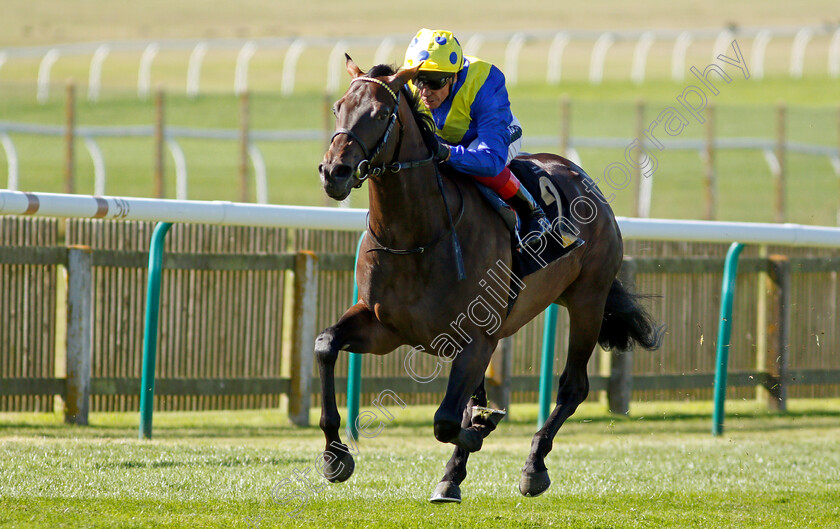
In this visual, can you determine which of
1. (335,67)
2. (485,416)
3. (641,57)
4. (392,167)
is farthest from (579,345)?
(641,57)

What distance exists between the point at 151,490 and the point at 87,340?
2190 millimetres

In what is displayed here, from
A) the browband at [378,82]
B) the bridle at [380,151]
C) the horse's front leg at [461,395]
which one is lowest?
the horse's front leg at [461,395]

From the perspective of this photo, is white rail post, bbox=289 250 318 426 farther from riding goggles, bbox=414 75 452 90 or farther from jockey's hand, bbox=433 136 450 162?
jockey's hand, bbox=433 136 450 162

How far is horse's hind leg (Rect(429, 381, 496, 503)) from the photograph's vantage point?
15.5ft

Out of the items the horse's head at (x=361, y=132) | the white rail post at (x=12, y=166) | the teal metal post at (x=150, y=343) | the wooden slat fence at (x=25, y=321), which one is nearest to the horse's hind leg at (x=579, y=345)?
the horse's head at (x=361, y=132)

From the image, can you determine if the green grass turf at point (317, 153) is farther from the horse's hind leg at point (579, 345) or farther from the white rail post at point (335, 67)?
the horse's hind leg at point (579, 345)

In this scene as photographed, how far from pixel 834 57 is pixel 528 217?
27.5m

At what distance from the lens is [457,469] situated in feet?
16.1

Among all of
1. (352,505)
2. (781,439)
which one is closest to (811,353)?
(781,439)

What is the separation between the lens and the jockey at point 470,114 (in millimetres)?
4660

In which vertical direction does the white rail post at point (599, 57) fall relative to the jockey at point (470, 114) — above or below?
above

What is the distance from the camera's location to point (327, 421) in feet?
15.0

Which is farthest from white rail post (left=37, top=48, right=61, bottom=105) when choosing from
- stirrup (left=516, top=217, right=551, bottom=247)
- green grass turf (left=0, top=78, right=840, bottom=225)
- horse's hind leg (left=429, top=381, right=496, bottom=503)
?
stirrup (left=516, top=217, right=551, bottom=247)

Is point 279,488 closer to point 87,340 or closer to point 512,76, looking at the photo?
point 87,340
